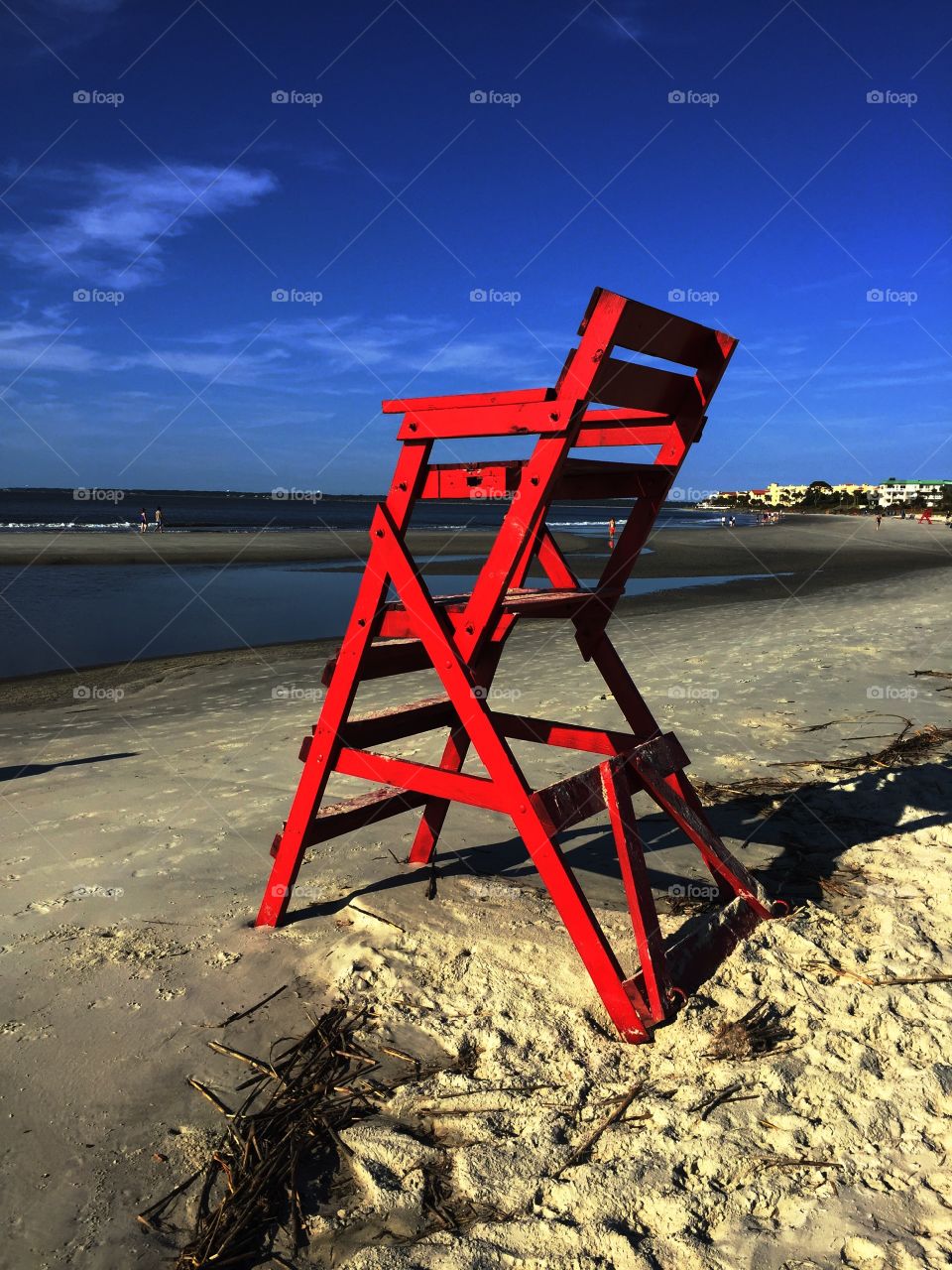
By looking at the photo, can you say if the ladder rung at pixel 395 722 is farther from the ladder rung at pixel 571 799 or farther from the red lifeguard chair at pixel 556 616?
the ladder rung at pixel 571 799

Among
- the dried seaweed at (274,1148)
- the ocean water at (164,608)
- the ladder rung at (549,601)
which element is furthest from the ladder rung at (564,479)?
the ocean water at (164,608)

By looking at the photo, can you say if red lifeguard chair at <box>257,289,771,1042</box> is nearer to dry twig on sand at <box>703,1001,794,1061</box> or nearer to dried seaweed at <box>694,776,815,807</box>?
dry twig on sand at <box>703,1001,794,1061</box>

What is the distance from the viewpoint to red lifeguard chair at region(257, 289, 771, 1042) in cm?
280

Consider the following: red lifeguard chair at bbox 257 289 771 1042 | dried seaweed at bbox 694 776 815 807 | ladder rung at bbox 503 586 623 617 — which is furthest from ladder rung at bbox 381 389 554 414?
dried seaweed at bbox 694 776 815 807

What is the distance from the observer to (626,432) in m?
3.57

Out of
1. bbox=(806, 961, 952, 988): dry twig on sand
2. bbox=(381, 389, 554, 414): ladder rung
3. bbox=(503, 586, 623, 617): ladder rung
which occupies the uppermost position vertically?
bbox=(381, 389, 554, 414): ladder rung

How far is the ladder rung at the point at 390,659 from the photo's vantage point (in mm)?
3452

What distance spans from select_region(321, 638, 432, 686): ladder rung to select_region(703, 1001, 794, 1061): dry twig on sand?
5.32 feet

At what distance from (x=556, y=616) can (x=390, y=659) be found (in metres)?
0.69

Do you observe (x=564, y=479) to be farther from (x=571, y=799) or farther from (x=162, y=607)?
(x=162, y=607)

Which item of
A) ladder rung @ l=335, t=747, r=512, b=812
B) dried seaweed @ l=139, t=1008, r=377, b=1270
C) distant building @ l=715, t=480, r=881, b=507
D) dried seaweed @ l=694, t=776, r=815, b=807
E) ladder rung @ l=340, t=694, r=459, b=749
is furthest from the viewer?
distant building @ l=715, t=480, r=881, b=507

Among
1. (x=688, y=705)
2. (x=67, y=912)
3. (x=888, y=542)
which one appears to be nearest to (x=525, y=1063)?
(x=67, y=912)

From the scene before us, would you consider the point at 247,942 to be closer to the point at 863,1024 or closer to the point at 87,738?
the point at 863,1024

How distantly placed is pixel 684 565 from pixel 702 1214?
29.3 m
